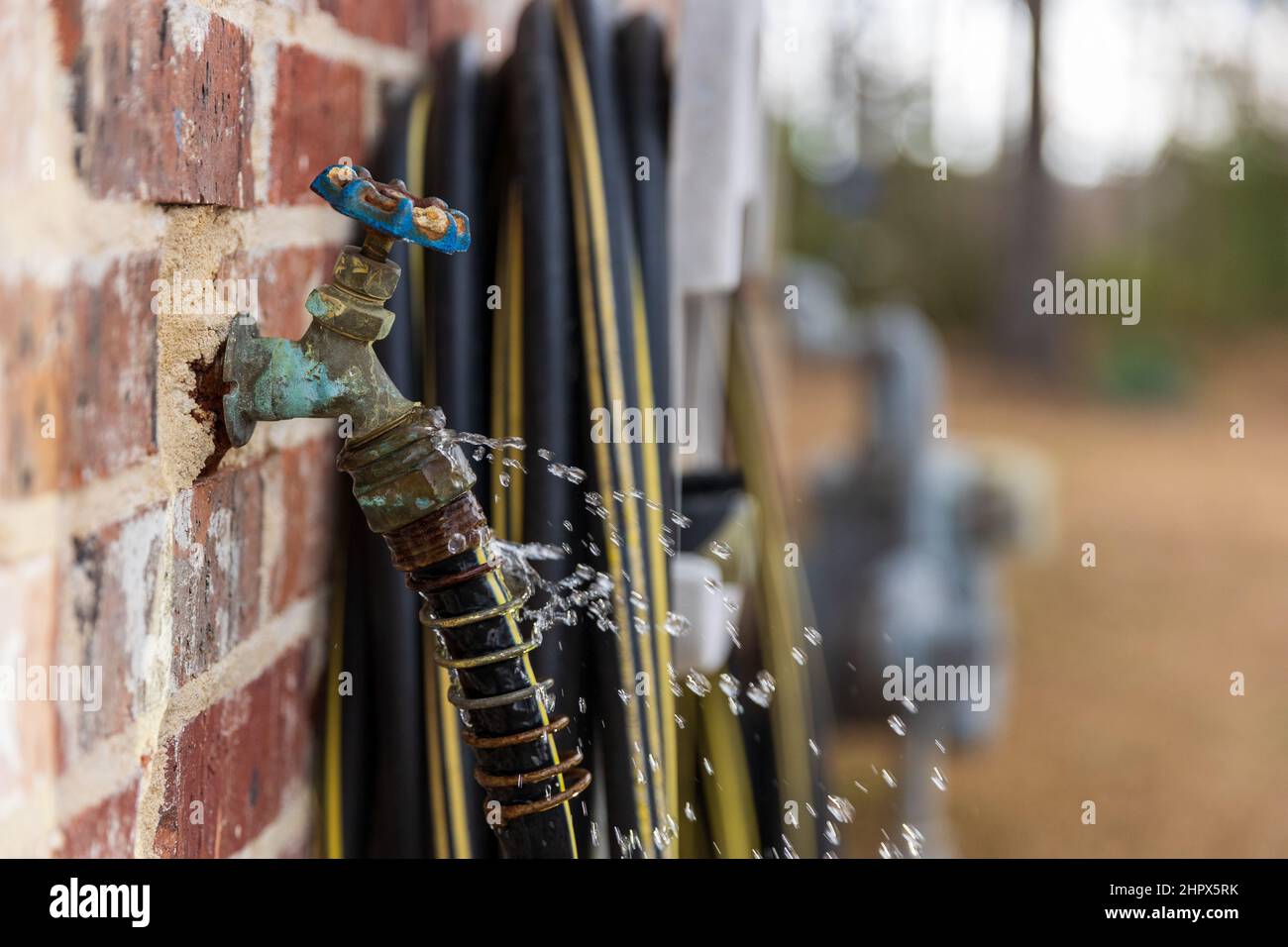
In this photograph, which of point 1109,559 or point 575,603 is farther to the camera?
point 1109,559

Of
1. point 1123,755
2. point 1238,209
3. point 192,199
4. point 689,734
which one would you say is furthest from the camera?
point 1238,209

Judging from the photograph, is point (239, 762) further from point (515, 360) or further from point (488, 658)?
point (515, 360)

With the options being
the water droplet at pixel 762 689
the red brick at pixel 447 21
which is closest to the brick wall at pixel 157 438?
the red brick at pixel 447 21

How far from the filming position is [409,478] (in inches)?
28.4

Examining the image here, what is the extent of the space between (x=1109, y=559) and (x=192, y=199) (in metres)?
8.21

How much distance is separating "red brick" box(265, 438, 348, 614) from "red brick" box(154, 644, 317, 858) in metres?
0.05

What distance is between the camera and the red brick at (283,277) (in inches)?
30.4

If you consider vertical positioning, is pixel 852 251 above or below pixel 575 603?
above

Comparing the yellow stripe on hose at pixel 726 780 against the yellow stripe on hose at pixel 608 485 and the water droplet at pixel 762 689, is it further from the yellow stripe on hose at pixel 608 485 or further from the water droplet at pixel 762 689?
the yellow stripe on hose at pixel 608 485

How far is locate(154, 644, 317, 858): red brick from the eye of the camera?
0.70m
